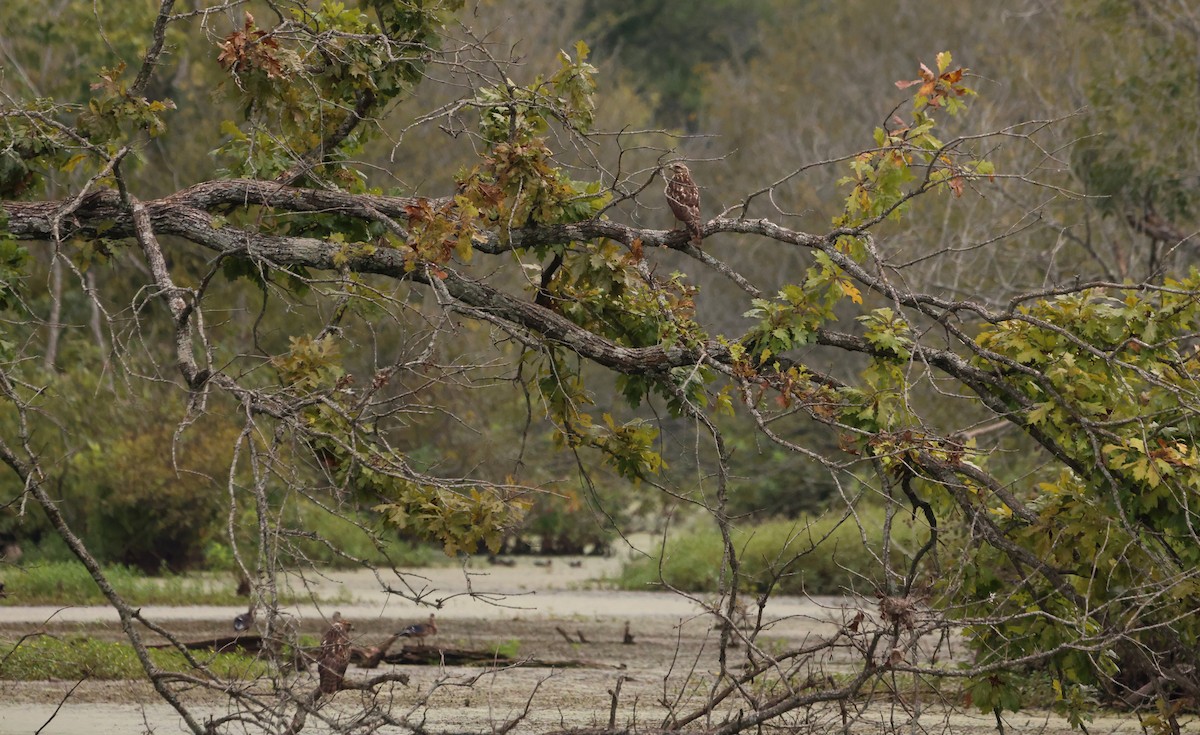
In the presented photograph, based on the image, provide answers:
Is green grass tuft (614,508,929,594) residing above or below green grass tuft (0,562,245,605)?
above

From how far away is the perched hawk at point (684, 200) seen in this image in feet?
25.2

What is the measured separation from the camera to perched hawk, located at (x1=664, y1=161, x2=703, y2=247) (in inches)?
302

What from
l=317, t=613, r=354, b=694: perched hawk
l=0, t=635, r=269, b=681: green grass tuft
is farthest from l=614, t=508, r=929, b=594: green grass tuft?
l=317, t=613, r=354, b=694: perched hawk

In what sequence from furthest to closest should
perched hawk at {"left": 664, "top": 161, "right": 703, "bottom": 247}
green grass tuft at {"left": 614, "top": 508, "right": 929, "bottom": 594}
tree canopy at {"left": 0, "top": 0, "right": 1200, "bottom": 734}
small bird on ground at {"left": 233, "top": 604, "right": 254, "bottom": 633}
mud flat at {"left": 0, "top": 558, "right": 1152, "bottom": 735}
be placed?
green grass tuft at {"left": 614, "top": 508, "right": 929, "bottom": 594}, mud flat at {"left": 0, "top": 558, "right": 1152, "bottom": 735}, perched hawk at {"left": 664, "top": 161, "right": 703, "bottom": 247}, tree canopy at {"left": 0, "top": 0, "right": 1200, "bottom": 734}, small bird on ground at {"left": 233, "top": 604, "right": 254, "bottom": 633}

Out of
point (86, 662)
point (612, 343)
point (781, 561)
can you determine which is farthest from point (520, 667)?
point (781, 561)

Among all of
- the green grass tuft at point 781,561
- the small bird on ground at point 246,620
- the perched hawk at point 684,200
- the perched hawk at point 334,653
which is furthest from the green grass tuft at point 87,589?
the perched hawk at point 684,200

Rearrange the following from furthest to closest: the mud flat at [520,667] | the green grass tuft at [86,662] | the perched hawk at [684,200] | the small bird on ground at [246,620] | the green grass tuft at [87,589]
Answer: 1. the green grass tuft at [87,589]
2. the green grass tuft at [86,662]
3. the mud flat at [520,667]
4. the perched hawk at [684,200]
5. the small bird on ground at [246,620]

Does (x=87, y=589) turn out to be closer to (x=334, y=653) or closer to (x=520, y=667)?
(x=520, y=667)

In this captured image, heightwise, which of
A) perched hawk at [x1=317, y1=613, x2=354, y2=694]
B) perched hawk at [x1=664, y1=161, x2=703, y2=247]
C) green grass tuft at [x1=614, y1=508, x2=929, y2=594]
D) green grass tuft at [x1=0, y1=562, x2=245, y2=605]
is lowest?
perched hawk at [x1=317, y1=613, x2=354, y2=694]

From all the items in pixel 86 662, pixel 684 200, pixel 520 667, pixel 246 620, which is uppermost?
pixel 684 200

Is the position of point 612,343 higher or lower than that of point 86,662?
higher

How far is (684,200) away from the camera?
25.3ft

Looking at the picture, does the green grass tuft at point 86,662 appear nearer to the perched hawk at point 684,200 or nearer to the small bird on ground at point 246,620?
the small bird on ground at point 246,620

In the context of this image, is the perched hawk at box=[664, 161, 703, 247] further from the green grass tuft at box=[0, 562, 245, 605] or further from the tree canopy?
the green grass tuft at box=[0, 562, 245, 605]
